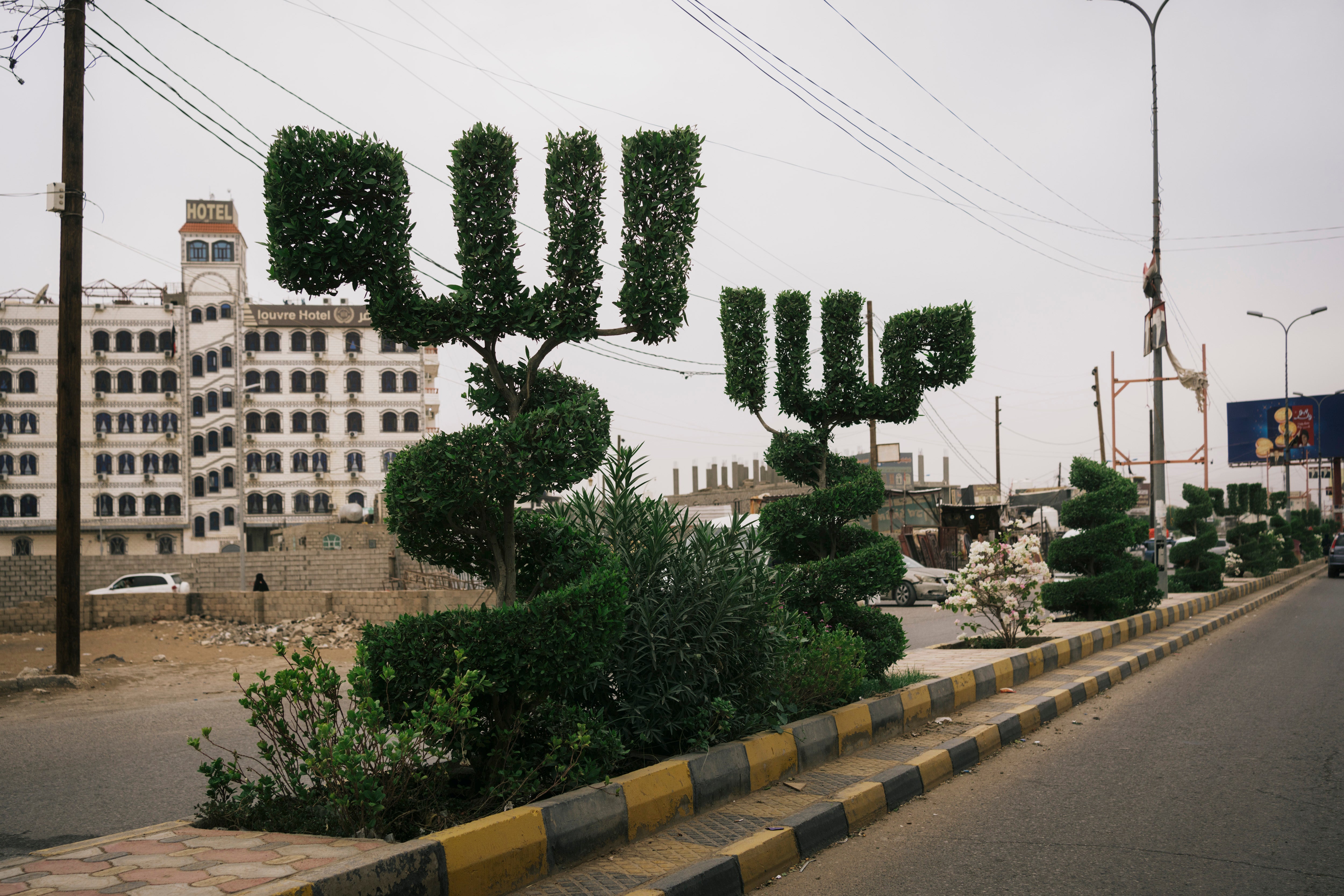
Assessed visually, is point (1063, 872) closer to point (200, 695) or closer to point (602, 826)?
point (602, 826)

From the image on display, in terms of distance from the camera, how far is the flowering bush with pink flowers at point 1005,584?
445 inches

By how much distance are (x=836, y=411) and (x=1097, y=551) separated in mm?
7762

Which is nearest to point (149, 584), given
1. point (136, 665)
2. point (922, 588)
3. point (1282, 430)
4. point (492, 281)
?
point (136, 665)

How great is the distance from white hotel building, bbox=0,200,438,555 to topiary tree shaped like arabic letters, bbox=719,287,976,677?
174 ft

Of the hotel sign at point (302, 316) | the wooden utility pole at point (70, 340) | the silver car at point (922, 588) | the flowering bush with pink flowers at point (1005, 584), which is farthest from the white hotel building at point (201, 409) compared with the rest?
the flowering bush with pink flowers at point (1005, 584)

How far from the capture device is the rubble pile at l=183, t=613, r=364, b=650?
2206cm

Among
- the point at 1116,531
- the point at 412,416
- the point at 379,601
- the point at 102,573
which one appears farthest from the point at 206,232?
the point at 1116,531

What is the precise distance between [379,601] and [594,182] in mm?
21000

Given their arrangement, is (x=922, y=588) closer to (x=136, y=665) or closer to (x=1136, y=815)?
(x=136, y=665)

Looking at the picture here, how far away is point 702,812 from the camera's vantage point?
5.05 m

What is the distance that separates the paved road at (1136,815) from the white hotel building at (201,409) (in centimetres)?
5554

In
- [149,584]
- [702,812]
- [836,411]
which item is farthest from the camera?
[149,584]

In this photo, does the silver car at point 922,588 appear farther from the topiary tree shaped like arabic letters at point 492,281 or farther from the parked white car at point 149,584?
the parked white car at point 149,584

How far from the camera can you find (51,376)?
61.2 meters
